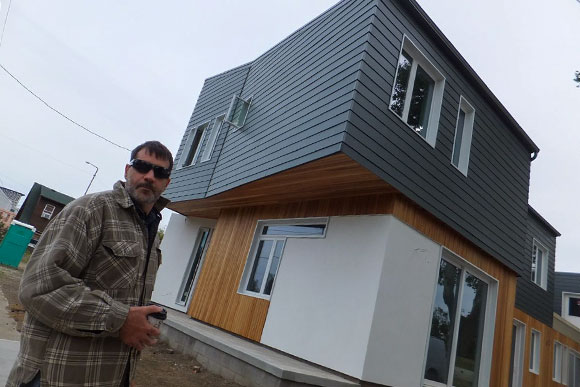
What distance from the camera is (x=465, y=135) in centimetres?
718

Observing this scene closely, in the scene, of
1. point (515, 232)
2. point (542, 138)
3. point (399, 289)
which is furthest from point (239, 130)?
point (542, 138)

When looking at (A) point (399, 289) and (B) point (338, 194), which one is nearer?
(A) point (399, 289)

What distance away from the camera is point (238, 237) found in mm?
8375

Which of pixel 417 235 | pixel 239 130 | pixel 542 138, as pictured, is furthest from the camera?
pixel 542 138

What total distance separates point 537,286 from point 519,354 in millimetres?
2379

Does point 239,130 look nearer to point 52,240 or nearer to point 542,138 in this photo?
point 52,240

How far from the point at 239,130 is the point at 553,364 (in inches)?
479

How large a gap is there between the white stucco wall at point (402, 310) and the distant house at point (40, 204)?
31.9m

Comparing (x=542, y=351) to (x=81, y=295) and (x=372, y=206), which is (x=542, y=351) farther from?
(x=81, y=295)

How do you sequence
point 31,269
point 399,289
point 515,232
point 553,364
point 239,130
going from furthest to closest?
point 553,364, point 239,130, point 515,232, point 399,289, point 31,269

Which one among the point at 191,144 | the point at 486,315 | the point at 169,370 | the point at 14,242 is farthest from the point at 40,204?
the point at 486,315

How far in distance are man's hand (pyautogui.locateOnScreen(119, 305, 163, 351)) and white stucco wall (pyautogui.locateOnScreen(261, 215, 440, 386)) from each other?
13.0ft

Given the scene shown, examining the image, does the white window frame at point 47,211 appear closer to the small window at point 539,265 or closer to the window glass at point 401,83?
the window glass at point 401,83

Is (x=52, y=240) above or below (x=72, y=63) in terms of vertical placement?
below
